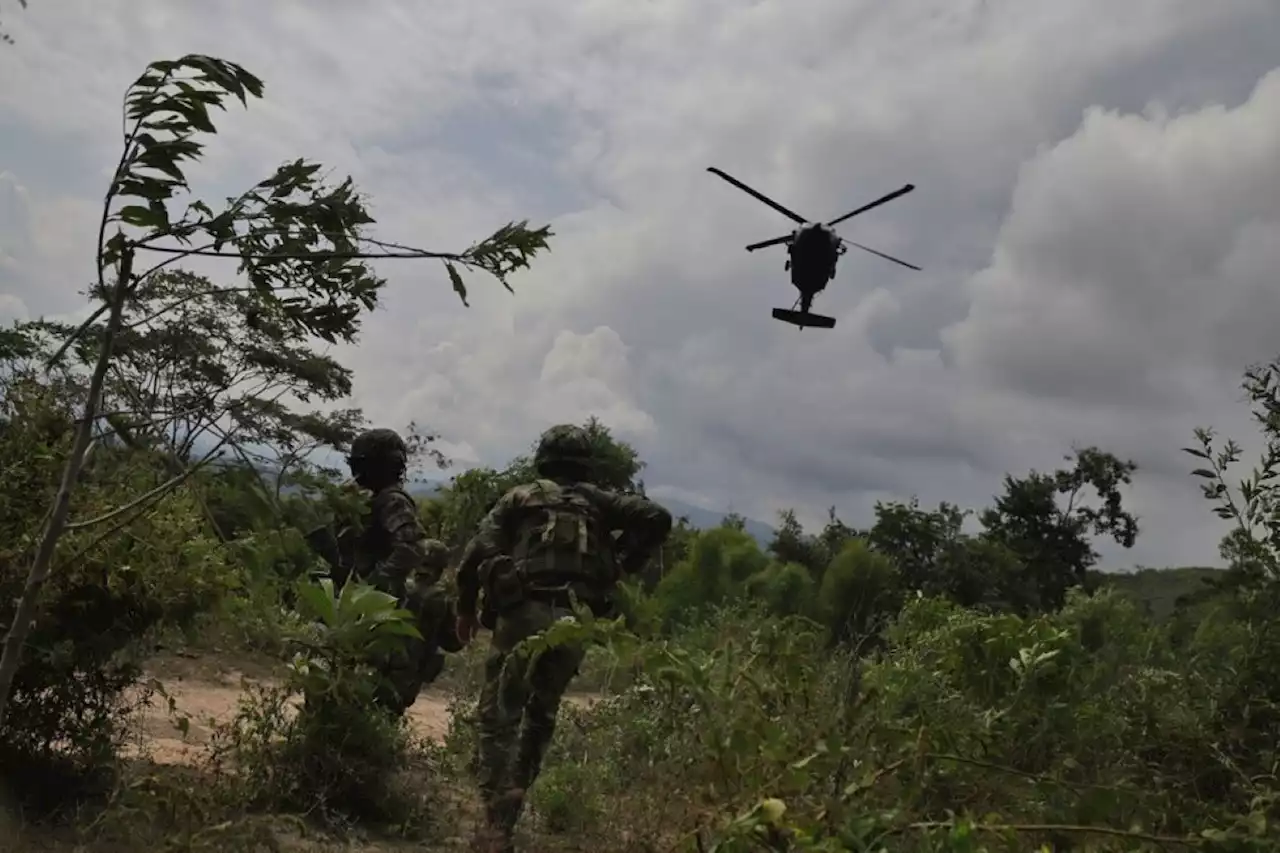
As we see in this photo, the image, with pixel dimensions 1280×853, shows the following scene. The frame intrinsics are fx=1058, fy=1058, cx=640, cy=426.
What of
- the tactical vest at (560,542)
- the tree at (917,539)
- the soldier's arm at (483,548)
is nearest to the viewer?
the tactical vest at (560,542)

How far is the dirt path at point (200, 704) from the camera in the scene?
546 centimetres

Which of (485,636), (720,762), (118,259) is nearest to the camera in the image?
(118,259)

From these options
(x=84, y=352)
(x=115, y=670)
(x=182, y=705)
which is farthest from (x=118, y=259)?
(x=182, y=705)

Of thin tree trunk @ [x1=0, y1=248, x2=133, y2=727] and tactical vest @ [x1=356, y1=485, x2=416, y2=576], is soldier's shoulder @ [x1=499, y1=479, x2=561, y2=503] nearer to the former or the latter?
tactical vest @ [x1=356, y1=485, x2=416, y2=576]

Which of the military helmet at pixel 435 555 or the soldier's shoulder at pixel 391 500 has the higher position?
the soldier's shoulder at pixel 391 500

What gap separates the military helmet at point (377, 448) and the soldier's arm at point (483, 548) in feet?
3.24

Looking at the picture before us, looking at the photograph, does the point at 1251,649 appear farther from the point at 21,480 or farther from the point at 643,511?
the point at 21,480

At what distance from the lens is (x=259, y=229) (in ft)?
7.26

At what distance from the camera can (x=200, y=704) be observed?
7.04 metres

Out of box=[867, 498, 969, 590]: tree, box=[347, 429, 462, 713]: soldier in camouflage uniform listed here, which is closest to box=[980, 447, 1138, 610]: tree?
box=[867, 498, 969, 590]: tree

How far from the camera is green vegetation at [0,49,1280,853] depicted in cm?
215

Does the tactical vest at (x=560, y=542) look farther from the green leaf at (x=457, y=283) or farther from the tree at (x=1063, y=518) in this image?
the tree at (x=1063, y=518)

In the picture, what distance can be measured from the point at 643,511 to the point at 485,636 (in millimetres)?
8148

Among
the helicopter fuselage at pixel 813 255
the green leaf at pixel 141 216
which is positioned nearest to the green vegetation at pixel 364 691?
the green leaf at pixel 141 216
